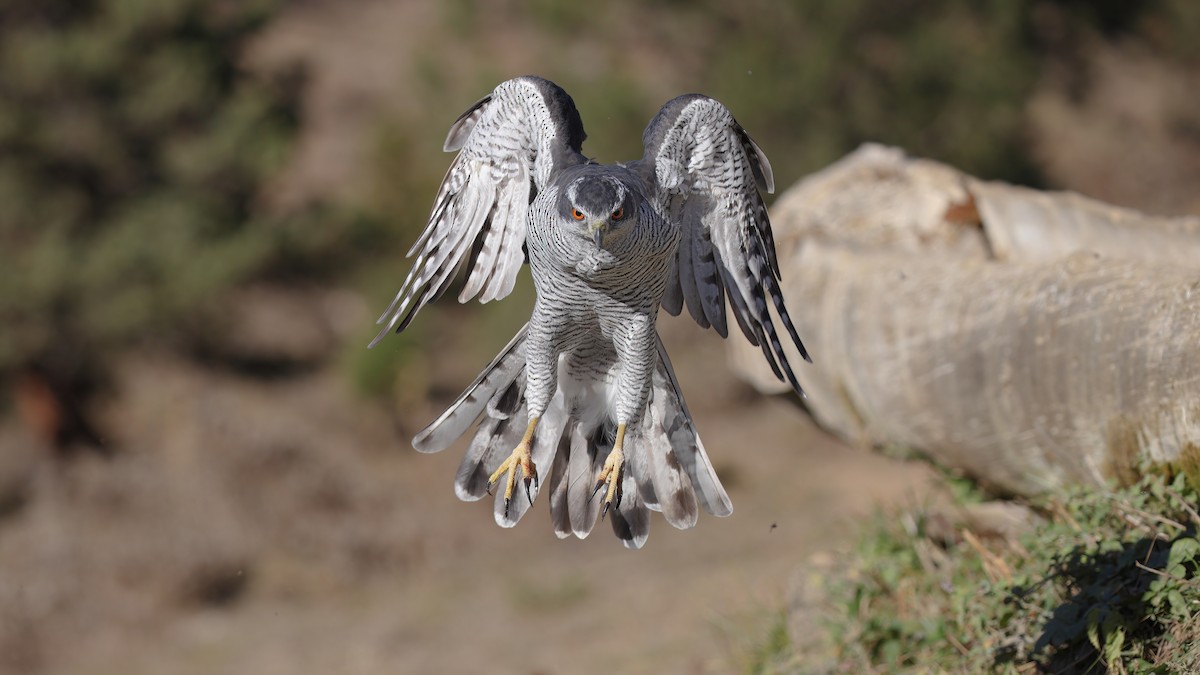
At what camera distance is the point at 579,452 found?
14.1 feet

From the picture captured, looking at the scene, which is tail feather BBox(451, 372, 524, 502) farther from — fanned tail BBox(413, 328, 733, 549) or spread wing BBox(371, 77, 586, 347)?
spread wing BBox(371, 77, 586, 347)

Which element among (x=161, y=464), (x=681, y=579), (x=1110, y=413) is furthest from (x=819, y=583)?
(x=161, y=464)

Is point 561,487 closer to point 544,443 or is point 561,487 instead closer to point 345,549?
point 544,443

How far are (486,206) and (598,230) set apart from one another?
2.92 feet

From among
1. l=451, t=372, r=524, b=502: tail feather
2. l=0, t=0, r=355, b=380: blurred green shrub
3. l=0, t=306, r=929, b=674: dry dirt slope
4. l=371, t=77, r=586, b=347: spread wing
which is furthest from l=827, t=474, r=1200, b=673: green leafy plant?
l=0, t=0, r=355, b=380: blurred green shrub

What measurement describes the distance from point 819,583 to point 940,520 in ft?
2.20

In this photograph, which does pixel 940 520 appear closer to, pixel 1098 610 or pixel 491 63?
pixel 1098 610

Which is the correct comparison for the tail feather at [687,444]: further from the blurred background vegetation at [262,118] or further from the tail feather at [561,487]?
the blurred background vegetation at [262,118]

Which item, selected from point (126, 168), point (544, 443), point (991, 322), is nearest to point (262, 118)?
point (126, 168)

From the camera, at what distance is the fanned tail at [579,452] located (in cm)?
409

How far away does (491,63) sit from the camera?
1667 centimetres

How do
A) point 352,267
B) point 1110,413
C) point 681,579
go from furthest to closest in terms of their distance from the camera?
point 352,267 → point 681,579 → point 1110,413

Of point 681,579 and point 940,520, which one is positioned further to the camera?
point 681,579

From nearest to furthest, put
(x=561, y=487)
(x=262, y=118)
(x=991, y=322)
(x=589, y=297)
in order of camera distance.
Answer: (x=589, y=297) < (x=561, y=487) < (x=991, y=322) < (x=262, y=118)
